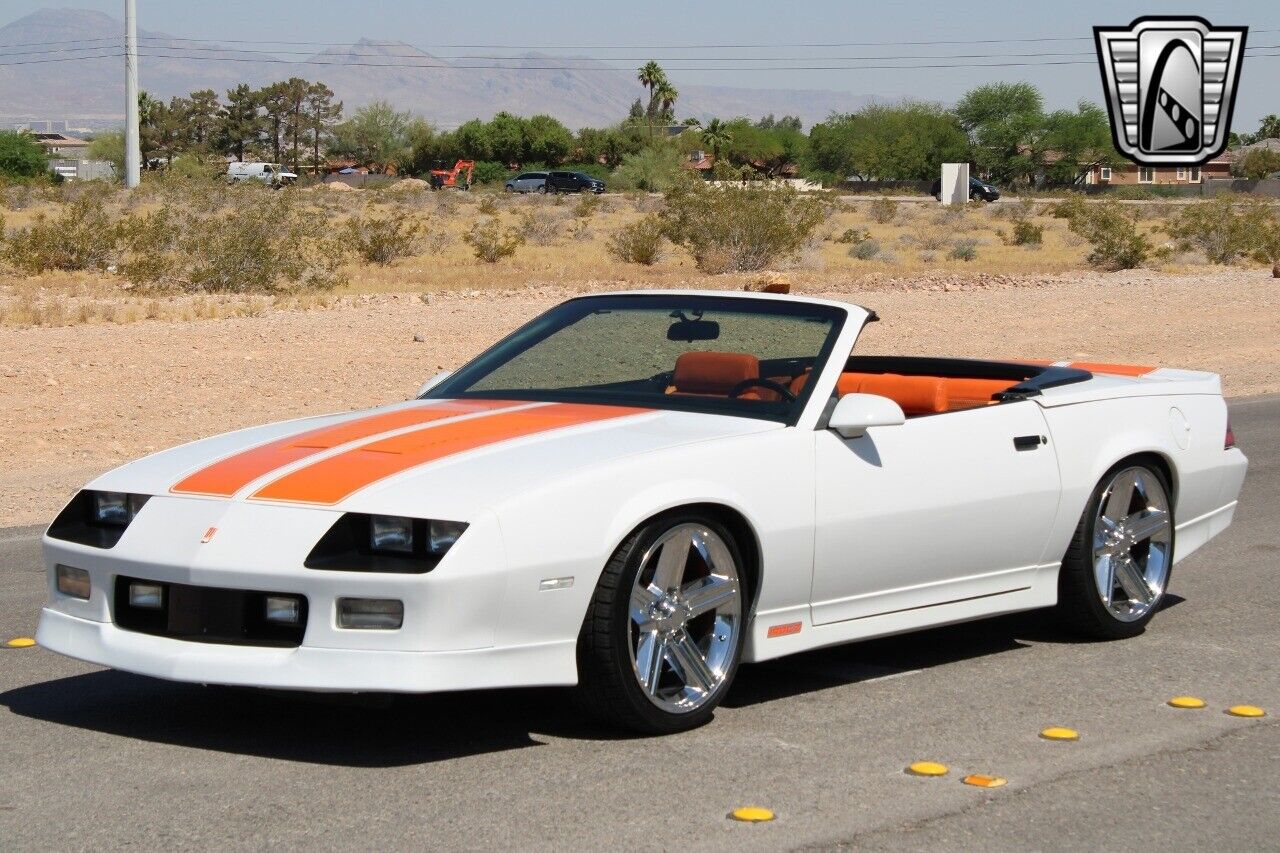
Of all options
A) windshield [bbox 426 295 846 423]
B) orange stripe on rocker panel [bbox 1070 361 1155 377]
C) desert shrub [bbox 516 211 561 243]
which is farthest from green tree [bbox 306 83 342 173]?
windshield [bbox 426 295 846 423]

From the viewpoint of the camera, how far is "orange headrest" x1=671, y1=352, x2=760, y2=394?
6.27 metres

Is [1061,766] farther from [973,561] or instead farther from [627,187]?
[627,187]

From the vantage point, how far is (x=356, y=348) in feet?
65.1

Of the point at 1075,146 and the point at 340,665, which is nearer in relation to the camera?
the point at 340,665

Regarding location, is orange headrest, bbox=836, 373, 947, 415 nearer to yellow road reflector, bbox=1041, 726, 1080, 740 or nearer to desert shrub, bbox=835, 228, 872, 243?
yellow road reflector, bbox=1041, 726, 1080, 740

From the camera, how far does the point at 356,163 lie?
4830 inches

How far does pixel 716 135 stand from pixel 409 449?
116 m

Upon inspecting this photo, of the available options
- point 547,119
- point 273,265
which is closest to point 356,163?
point 547,119

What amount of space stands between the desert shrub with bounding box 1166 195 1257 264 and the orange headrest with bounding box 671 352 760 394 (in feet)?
112

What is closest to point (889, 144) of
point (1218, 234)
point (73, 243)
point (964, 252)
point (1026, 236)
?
point (1026, 236)

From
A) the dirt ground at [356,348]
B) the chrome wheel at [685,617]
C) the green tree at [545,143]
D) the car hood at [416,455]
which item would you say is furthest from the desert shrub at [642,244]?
the green tree at [545,143]

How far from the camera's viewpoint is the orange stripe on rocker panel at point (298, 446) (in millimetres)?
5332

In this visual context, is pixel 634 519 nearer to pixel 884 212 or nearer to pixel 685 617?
pixel 685 617

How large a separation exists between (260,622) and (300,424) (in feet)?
4.38
